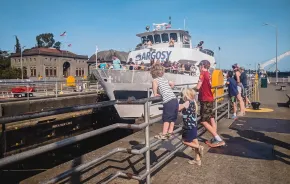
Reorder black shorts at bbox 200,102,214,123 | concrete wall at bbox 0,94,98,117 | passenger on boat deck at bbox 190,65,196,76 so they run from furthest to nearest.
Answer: passenger on boat deck at bbox 190,65,196,76 < concrete wall at bbox 0,94,98,117 < black shorts at bbox 200,102,214,123

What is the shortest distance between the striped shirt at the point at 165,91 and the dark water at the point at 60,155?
4688mm

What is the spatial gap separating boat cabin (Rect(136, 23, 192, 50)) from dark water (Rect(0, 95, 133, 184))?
265 inches

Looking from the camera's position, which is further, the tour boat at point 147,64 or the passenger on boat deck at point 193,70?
the passenger on boat deck at point 193,70

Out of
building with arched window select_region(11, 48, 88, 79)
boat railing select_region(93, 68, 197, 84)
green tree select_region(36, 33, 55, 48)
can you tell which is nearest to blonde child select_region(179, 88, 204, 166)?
boat railing select_region(93, 68, 197, 84)

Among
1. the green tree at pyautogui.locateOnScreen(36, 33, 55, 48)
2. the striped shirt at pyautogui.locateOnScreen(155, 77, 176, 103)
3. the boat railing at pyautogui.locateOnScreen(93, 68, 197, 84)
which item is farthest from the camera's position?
the green tree at pyautogui.locateOnScreen(36, 33, 55, 48)

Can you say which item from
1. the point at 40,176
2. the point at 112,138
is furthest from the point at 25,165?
the point at 40,176

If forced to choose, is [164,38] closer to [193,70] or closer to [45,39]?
→ [193,70]

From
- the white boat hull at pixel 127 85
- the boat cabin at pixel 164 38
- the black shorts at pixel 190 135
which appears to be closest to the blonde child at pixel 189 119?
the black shorts at pixel 190 135

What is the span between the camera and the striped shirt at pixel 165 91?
415 centimetres

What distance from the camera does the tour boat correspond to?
13.7 m

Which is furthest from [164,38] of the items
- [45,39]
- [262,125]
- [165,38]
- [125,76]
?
[45,39]

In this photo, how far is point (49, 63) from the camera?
190 ft

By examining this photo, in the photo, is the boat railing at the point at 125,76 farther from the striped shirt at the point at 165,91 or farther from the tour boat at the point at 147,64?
the striped shirt at the point at 165,91

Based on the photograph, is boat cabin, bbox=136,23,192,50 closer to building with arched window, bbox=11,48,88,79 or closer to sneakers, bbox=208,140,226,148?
sneakers, bbox=208,140,226,148
